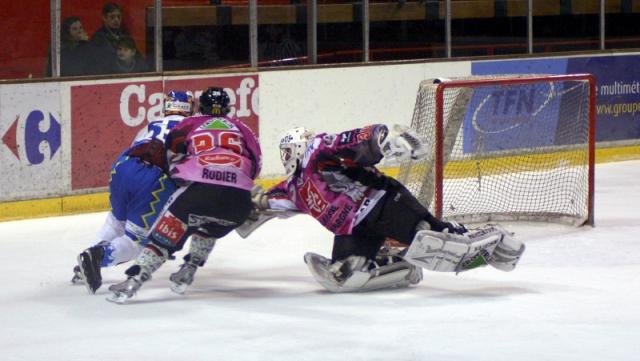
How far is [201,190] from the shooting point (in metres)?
5.74

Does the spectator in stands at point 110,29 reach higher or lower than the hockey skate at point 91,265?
higher

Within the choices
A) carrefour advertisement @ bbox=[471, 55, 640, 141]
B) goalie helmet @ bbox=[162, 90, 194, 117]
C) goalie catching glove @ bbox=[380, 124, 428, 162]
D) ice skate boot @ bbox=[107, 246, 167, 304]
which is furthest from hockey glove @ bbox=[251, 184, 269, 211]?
carrefour advertisement @ bbox=[471, 55, 640, 141]

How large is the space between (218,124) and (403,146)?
0.82 meters

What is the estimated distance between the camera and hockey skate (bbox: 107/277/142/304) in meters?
5.70

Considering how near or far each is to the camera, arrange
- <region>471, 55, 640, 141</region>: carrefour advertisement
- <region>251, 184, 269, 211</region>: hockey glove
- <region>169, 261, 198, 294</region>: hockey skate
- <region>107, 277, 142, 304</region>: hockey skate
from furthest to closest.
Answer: <region>471, 55, 640, 141</region>: carrefour advertisement, <region>251, 184, 269, 211</region>: hockey glove, <region>169, 261, 198, 294</region>: hockey skate, <region>107, 277, 142, 304</region>: hockey skate

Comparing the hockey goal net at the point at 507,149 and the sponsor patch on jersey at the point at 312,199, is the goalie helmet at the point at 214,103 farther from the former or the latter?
the hockey goal net at the point at 507,149

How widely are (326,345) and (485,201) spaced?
361cm

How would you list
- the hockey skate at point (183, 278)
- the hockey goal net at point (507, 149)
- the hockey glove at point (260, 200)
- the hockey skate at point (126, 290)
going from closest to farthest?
the hockey skate at point (126, 290) < the hockey skate at point (183, 278) < the hockey glove at point (260, 200) < the hockey goal net at point (507, 149)

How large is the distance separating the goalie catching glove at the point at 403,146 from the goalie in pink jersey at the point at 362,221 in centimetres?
4

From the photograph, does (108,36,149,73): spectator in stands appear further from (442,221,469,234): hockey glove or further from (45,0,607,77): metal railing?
(442,221,469,234): hockey glove

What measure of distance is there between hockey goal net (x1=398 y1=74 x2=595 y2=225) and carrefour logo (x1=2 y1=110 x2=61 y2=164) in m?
2.27

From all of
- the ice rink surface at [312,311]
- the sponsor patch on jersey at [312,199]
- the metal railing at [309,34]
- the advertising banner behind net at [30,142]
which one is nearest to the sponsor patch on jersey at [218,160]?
the sponsor patch on jersey at [312,199]

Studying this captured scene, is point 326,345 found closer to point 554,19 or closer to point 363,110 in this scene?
point 363,110

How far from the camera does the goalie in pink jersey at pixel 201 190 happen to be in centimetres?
573
